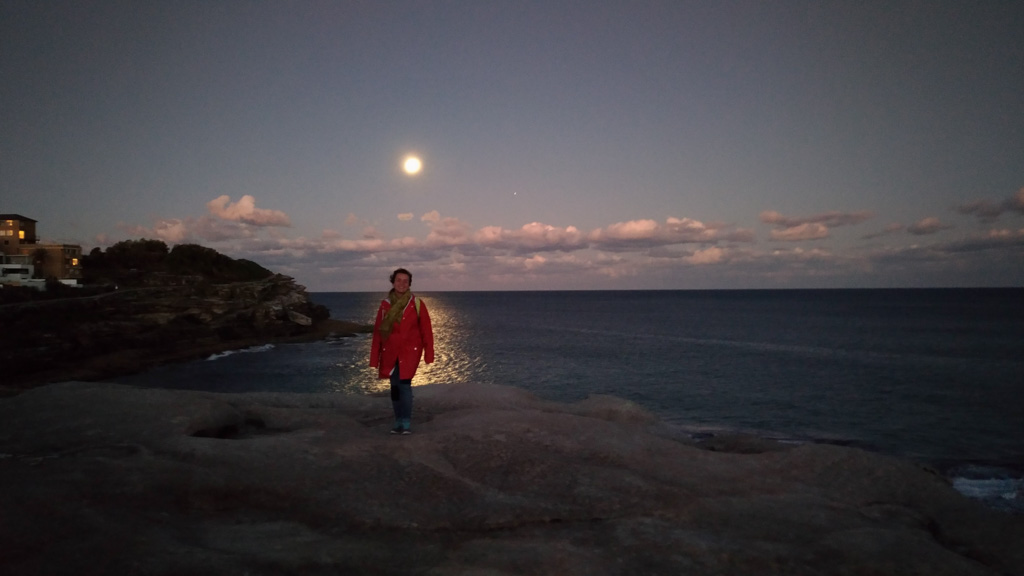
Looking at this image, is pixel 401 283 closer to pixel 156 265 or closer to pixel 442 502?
pixel 442 502

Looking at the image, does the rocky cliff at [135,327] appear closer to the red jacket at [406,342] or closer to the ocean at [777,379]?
the ocean at [777,379]

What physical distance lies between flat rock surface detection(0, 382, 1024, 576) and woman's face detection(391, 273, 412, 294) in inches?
126

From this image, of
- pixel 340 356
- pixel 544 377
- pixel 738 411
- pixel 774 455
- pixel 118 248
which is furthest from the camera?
pixel 118 248

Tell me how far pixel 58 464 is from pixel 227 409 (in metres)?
4.21

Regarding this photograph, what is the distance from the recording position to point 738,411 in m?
33.1

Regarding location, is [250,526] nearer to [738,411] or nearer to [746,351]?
[738,411]

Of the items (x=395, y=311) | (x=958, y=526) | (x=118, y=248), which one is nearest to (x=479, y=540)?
(x=395, y=311)

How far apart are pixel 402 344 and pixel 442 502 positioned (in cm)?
425

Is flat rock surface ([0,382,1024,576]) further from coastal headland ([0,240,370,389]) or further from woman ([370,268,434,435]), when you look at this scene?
coastal headland ([0,240,370,389])

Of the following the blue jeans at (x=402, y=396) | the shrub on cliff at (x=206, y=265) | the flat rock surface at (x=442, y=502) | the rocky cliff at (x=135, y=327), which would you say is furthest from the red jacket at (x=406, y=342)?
the shrub on cliff at (x=206, y=265)

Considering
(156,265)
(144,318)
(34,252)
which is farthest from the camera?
(156,265)

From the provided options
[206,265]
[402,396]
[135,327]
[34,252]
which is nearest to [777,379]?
[402,396]

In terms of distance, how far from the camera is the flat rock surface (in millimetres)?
6160

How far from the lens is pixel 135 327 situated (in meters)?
58.3
